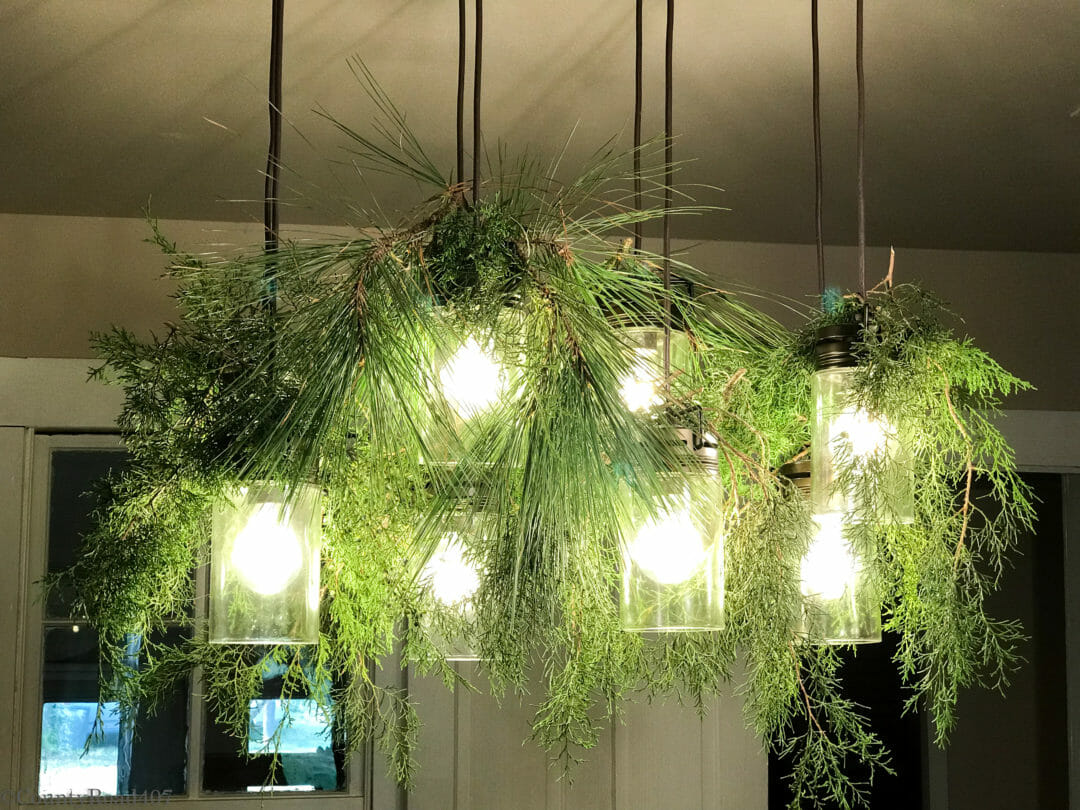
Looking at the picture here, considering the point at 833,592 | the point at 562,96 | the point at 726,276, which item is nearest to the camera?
the point at 833,592

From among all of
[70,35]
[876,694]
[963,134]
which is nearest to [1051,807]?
[876,694]

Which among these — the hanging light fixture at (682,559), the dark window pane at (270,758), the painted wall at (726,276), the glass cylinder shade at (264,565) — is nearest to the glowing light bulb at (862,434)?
the hanging light fixture at (682,559)

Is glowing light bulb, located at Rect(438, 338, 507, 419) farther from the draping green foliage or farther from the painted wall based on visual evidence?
the painted wall

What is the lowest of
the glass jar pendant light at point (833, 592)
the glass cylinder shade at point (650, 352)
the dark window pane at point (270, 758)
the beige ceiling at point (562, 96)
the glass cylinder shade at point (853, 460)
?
the dark window pane at point (270, 758)

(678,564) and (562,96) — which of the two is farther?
(562,96)

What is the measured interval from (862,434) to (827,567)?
142mm

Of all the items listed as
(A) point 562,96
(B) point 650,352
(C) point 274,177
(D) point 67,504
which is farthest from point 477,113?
(D) point 67,504

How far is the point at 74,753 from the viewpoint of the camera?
2713 millimetres

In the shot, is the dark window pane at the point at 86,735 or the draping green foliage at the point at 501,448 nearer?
the draping green foliage at the point at 501,448

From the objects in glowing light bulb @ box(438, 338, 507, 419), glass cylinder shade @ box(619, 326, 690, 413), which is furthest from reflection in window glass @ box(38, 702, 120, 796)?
glowing light bulb @ box(438, 338, 507, 419)

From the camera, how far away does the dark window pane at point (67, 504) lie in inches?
109

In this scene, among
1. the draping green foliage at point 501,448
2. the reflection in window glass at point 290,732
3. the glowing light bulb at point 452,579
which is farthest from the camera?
the reflection in window glass at point 290,732

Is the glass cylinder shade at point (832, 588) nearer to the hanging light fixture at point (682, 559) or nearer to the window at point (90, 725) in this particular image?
the hanging light fixture at point (682, 559)

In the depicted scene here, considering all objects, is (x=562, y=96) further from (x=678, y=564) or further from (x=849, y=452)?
(x=678, y=564)
